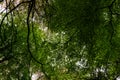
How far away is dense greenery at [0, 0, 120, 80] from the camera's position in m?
5.59

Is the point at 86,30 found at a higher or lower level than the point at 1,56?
higher

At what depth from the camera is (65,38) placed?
30.9ft

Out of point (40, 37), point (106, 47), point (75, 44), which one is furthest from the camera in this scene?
point (40, 37)

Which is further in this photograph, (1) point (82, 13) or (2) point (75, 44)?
(2) point (75, 44)

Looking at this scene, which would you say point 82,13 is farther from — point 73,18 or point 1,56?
point 1,56

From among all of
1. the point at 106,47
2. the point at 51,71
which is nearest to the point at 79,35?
the point at 106,47

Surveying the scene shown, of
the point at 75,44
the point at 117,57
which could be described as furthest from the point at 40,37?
the point at 75,44

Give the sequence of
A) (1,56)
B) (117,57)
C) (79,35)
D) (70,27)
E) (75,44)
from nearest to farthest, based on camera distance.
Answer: (79,35) < (70,27) < (75,44) < (117,57) < (1,56)

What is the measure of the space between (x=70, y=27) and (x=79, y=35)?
0.61 metres

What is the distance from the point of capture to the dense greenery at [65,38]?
220 inches

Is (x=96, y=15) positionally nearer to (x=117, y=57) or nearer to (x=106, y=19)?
(x=106, y=19)

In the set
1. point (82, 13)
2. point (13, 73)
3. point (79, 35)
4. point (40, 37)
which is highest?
point (82, 13)

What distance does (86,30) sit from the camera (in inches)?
230

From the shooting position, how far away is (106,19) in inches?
277
